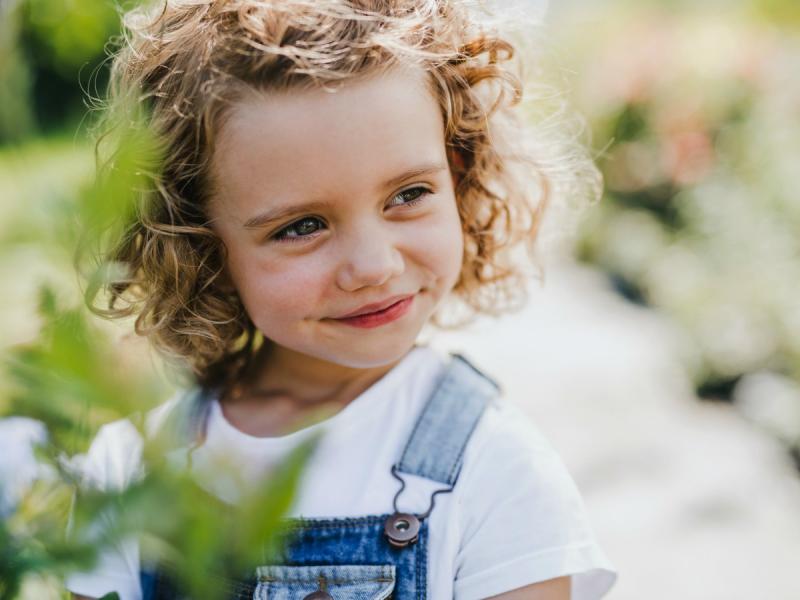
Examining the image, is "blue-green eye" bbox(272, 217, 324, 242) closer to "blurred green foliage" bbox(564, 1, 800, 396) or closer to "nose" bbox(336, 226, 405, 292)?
"nose" bbox(336, 226, 405, 292)

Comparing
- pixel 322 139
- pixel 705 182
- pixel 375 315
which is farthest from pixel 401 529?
pixel 705 182

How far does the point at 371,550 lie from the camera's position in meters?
1.33

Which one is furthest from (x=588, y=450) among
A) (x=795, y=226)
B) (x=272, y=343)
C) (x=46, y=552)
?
(x=46, y=552)

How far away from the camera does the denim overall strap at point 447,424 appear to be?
4.50ft

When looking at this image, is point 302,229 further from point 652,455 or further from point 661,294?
point 661,294

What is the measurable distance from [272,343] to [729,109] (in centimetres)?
517

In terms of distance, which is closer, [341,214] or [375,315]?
[341,214]

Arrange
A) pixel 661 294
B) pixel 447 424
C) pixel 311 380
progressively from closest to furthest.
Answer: pixel 447 424 → pixel 311 380 → pixel 661 294

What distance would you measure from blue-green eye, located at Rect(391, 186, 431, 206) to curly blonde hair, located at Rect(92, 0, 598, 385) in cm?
17

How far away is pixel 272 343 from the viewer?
5.43 ft

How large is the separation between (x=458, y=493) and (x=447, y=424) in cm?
13

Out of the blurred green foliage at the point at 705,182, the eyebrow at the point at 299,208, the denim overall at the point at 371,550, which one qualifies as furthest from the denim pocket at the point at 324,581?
the blurred green foliage at the point at 705,182

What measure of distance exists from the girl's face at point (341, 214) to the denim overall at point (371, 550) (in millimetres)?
163

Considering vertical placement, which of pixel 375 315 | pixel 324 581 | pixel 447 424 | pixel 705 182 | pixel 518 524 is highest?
pixel 705 182
